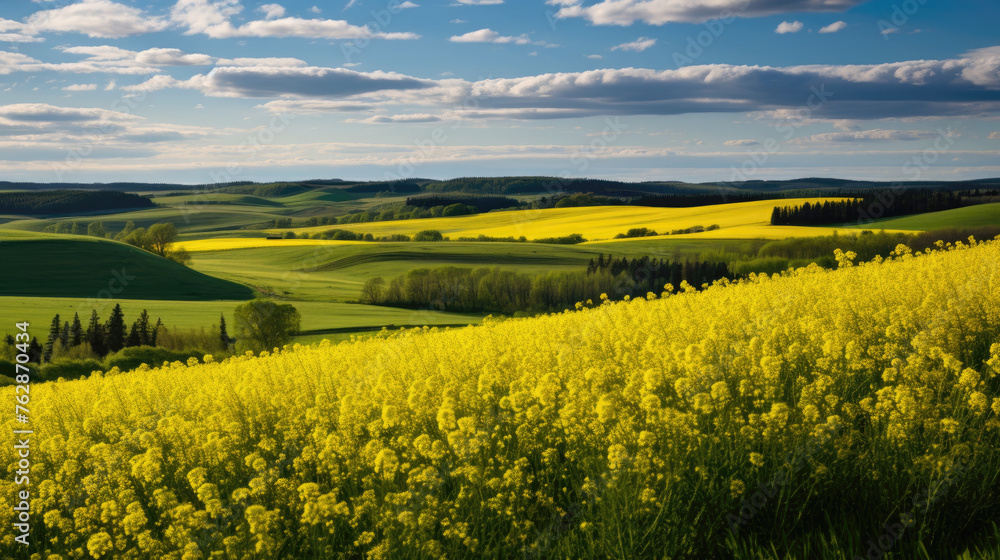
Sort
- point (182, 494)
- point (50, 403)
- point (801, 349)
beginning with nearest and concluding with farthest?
point (182, 494) < point (801, 349) < point (50, 403)

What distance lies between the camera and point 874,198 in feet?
276

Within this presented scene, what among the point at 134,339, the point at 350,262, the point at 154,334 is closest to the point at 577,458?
the point at 134,339

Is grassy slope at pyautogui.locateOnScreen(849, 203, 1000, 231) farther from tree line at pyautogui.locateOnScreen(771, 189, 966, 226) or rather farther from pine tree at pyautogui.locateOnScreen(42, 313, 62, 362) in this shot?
pine tree at pyautogui.locateOnScreen(42, 313, 62, 362)

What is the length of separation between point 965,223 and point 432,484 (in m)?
72.9

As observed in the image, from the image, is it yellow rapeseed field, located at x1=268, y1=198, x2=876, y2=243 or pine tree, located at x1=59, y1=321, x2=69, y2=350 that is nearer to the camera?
pine tree, located at x1=59, y1=321, x2=69, y2=350

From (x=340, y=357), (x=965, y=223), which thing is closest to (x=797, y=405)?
(x=340, y=357)

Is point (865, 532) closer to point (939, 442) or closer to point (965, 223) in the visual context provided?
point (939, 442)

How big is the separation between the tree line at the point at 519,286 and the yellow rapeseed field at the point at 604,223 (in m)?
18.7

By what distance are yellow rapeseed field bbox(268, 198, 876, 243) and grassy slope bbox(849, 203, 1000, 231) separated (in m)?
6.42

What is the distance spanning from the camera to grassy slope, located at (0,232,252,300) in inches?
2921

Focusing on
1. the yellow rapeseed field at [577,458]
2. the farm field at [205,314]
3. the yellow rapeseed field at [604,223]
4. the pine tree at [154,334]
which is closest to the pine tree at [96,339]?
the pine tree at [154,334]

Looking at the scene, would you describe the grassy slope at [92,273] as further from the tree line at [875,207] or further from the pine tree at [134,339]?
the tree line at [875,207]

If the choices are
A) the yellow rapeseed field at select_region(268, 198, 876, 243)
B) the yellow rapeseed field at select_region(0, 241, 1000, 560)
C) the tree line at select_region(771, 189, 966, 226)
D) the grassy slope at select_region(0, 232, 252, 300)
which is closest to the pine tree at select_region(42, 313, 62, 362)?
the grassy slope at select_region(0, 232, 252, 300)
